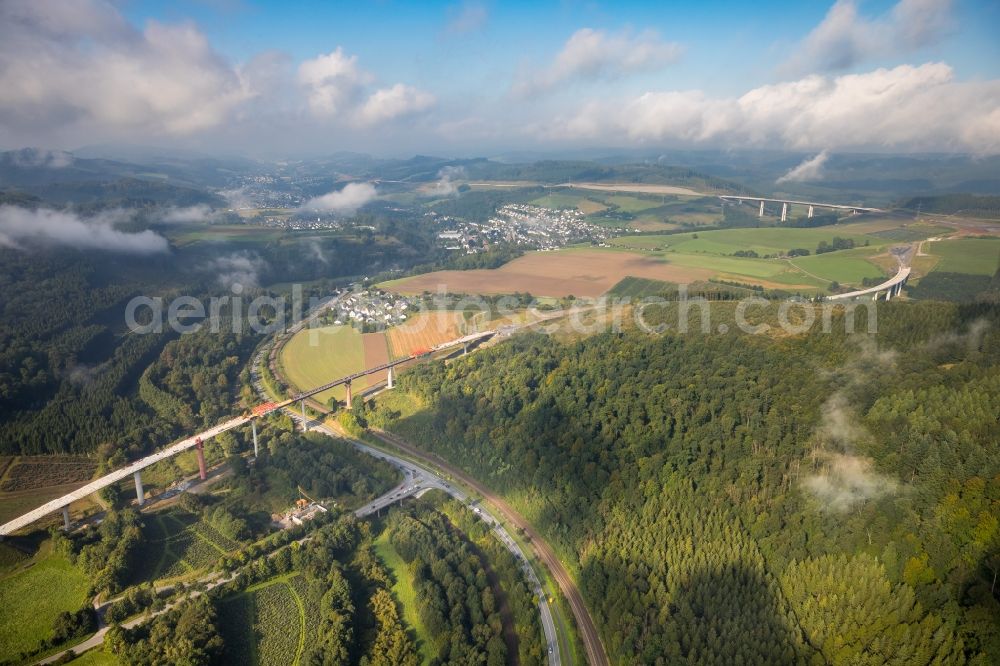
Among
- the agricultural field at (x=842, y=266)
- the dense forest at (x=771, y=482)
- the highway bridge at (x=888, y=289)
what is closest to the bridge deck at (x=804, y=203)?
the agricultural field at (x=842, y=266)

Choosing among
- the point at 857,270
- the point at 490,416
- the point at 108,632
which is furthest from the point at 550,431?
the point at 857,270

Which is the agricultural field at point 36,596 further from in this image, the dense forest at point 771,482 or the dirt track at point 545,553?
the dense forest at point 771,482

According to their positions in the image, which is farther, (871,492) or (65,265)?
(65,265)

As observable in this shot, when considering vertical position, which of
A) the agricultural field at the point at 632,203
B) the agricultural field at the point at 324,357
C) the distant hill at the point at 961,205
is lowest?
the agricultural field at the point at 324,357

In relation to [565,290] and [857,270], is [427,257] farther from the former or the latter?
[857,270]

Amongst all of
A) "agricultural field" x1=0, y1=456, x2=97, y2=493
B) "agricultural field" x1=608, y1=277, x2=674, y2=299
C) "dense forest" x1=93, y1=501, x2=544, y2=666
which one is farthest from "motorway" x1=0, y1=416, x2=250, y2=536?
"agricultural field" x1=608, y1=277, x2=674, y2=299
